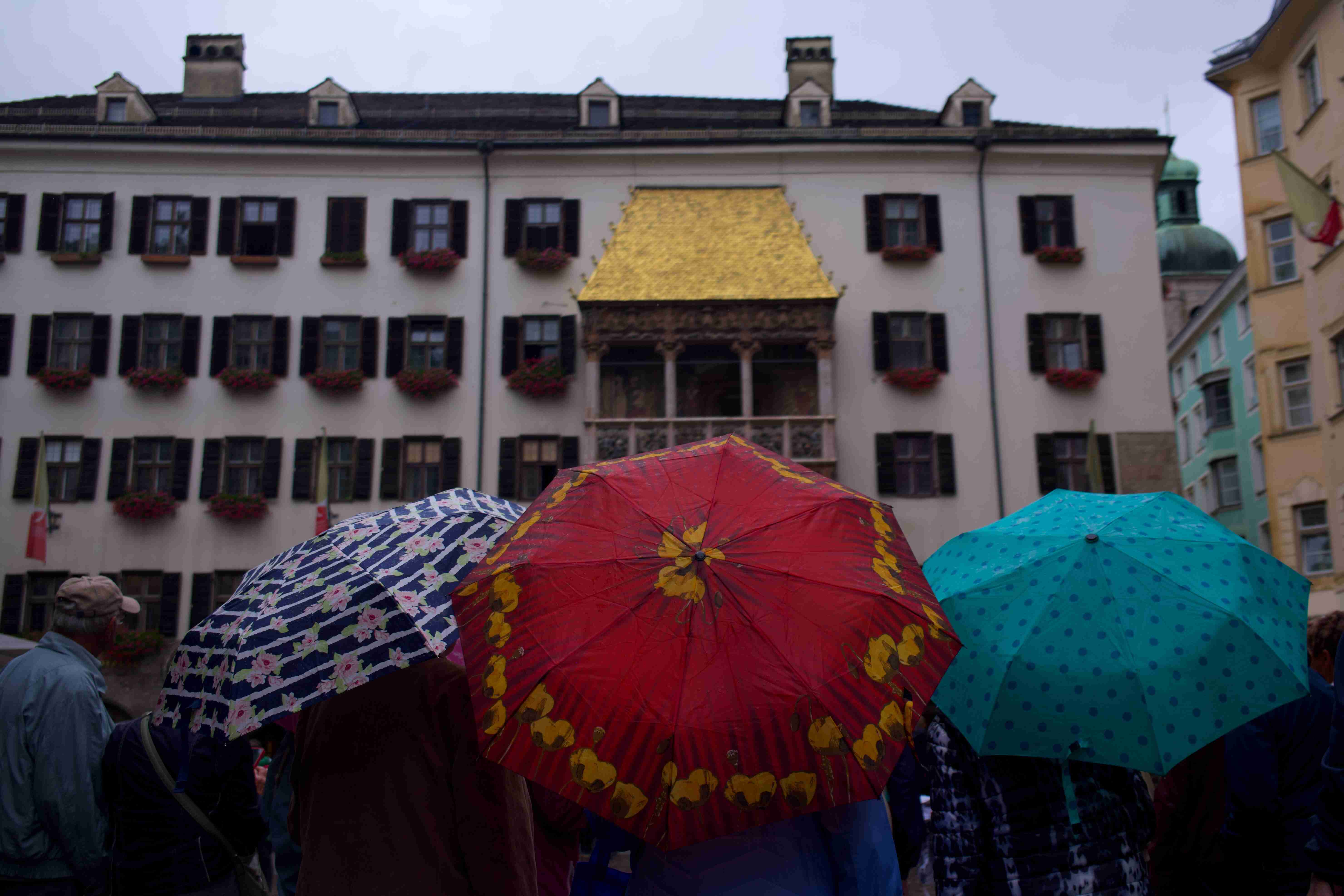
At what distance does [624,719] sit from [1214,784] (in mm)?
3159

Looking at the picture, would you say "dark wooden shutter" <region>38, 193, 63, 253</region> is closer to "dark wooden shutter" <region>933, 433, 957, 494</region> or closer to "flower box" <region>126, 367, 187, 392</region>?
"flower box" <region>126, 367, 187, 392</region>

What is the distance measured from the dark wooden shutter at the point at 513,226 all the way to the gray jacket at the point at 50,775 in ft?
73.4

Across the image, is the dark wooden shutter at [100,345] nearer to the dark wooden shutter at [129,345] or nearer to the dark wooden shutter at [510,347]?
the dark wooden shutter at [129,345]

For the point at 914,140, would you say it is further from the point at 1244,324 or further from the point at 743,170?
the point at 1244,324

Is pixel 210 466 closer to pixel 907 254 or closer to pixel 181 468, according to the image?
pixel 181 468

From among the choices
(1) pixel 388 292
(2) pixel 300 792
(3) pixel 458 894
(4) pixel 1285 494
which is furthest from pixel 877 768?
(4) pixel 1285 494

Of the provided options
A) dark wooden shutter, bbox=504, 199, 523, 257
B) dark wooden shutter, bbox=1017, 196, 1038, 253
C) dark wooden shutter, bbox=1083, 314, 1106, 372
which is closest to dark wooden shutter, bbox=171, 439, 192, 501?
dark wooden shutter, bbox=504, 199, 523, 257

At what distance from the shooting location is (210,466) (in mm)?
25438

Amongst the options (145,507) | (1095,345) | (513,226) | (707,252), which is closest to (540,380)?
(513,226)

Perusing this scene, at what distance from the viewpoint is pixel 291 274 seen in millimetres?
26578

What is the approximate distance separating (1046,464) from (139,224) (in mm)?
20567

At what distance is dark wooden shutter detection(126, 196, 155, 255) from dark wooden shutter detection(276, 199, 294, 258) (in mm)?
2872

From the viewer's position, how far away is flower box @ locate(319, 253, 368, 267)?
26.5m

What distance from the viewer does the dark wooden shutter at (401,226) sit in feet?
87.9
